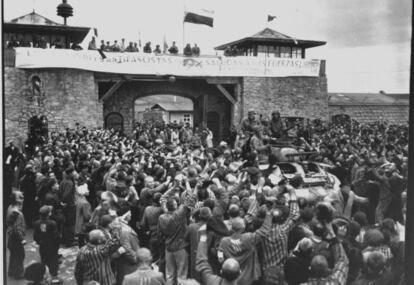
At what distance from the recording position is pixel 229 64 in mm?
21906

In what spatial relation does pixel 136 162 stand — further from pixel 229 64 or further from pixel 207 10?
pixel 229 64

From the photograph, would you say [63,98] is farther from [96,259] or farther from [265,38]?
[96,259]

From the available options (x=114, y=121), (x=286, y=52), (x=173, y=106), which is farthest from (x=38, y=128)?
(x=173, y=106)

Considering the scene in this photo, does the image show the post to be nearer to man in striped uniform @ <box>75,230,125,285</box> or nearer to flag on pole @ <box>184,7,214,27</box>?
man in striped uniform @ <box>75,230,125,285</box>

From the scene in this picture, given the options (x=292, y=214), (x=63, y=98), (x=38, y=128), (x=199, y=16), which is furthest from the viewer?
(x=63, y=98)

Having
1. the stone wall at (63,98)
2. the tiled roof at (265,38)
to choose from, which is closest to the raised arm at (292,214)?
the stone wall at (63,98)

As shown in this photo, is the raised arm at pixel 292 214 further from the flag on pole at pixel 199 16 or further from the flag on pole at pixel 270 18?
the flag on pole at pixel 199 16

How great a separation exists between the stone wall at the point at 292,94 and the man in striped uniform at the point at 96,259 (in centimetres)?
1738

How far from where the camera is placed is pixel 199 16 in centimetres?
1128

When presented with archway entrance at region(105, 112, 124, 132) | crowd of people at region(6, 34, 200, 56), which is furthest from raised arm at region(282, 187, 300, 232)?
archway entrance at region(105, 112, 124, 132)

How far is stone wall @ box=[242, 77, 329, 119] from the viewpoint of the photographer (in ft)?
73.5

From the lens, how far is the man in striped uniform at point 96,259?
5812 mm

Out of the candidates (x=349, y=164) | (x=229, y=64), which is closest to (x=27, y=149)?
(x=349, y=164)

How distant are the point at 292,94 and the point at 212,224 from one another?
16.8 m
